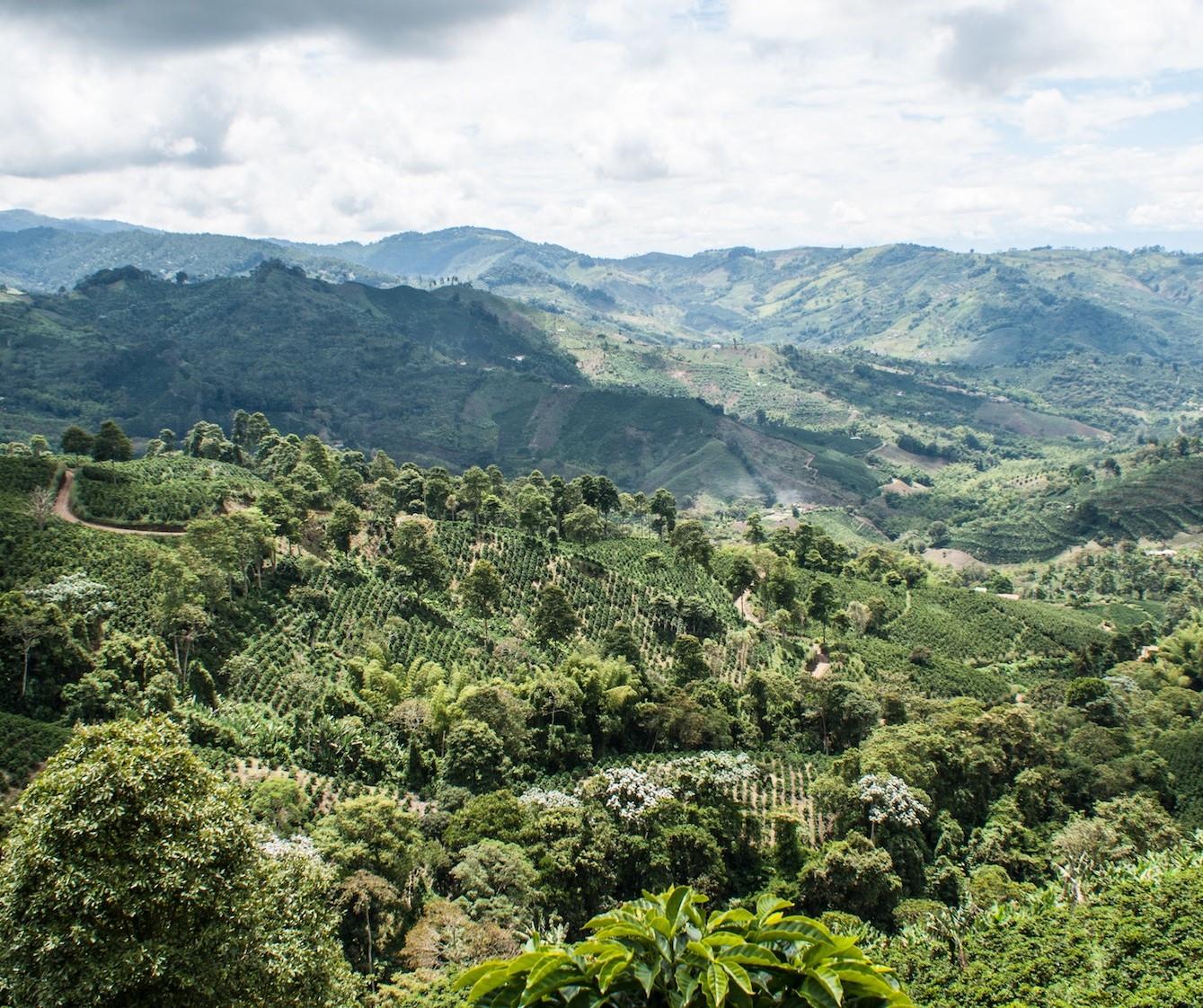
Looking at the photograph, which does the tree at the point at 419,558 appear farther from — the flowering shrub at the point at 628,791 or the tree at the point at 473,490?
the flowering shrub at the point at 628,791

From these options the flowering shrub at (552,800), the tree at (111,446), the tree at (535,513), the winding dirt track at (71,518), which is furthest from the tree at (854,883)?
the tree at (111,446)

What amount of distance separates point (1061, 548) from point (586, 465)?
101129 millimetres

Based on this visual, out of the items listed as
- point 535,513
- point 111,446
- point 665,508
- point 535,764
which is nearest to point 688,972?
point 535,764

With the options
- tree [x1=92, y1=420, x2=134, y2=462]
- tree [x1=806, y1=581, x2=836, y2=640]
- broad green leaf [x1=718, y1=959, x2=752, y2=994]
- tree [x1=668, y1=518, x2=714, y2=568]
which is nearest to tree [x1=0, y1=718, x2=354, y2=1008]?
broad green leaf [x1=718, y1=959, x2=752, y2=994]

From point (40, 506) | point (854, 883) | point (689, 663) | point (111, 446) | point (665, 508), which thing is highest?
point (111, 446)

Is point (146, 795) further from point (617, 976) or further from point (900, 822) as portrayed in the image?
point (900, 822)

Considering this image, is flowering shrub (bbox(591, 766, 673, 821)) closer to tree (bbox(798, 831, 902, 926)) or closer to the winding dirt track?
tree (bbox(798, 831, 902, 926))

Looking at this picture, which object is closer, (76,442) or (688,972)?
(688,972)

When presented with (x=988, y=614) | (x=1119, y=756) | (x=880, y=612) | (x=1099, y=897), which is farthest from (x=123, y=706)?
(x=988, y=614)

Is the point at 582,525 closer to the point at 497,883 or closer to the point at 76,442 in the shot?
the point at 76,442

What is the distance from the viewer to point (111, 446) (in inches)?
2852

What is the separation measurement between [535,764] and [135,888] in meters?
29.7

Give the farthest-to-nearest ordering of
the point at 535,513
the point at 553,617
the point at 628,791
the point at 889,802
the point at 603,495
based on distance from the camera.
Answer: the point at 603,495 → the point at 535,513 → the point at 553,617 → the point at 889,802 → the point at 628,791

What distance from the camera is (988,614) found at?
8312 centimetres
